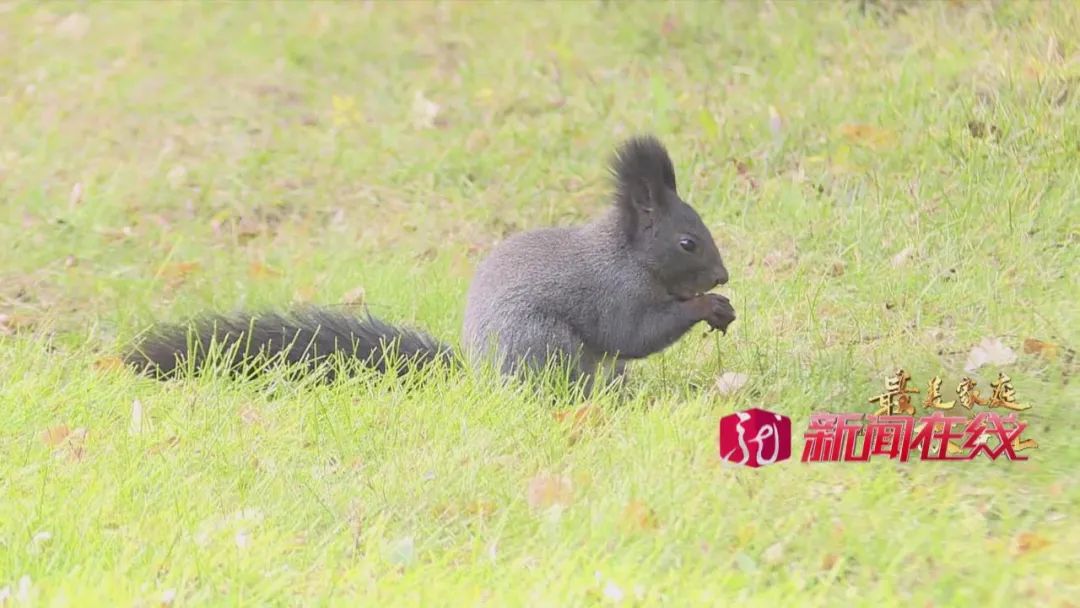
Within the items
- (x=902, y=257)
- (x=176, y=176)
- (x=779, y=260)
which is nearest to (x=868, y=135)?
(x=779, y=260)

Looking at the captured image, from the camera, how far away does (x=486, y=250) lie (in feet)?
18.5

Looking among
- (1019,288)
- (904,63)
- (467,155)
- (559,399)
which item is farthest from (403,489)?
(904,63)

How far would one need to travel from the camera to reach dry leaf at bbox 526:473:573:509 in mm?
3219

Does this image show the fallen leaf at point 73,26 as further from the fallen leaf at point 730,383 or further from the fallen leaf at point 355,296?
the fallen leaf at point 730,383

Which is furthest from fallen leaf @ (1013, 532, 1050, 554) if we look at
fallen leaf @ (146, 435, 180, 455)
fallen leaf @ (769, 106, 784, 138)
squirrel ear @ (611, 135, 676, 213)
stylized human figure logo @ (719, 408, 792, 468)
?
fallen leaf @ (769, 106, 784, 138)

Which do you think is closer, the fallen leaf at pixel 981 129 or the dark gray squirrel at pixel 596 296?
the dark gray squirrel at pixel 596 296

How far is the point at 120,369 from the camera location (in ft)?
13.8

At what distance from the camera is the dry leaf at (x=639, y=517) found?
3.05 metres

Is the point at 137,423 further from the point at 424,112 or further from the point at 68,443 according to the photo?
the point at 424,112

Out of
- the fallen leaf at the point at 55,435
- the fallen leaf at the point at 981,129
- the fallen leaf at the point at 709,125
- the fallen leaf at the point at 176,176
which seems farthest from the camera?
the fallen leaf at the point at 176,176

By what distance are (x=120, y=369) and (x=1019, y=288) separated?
2.62 meters

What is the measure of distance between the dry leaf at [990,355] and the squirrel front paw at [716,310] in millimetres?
676

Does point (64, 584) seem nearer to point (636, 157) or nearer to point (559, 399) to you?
point (559, 399)

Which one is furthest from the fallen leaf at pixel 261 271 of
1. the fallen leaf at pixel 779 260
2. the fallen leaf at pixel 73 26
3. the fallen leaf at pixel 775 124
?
the fallen leaf at pixel 73 26
